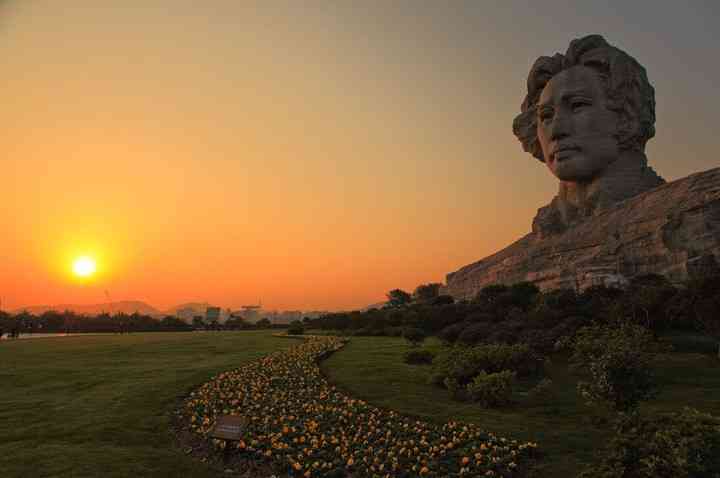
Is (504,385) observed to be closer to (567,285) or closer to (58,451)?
(58,451)

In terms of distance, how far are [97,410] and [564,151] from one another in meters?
27.1

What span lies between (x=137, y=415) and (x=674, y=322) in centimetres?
1575

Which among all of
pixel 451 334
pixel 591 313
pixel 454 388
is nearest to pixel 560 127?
pixel 591 313

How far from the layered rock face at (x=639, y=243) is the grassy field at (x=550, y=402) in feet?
22.8

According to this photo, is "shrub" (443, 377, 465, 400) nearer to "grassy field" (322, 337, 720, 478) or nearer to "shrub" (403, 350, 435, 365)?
"grassy field" (322, 337, 720, 478)

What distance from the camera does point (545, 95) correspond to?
29.9 m

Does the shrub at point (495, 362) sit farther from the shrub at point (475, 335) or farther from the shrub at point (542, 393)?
the shrub at point (475, 335)

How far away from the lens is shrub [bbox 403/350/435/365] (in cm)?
1616

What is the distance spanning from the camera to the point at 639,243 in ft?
72.8

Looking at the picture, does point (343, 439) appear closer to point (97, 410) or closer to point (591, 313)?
point (97, 410)

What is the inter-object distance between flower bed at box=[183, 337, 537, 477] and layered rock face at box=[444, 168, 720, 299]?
13724 mm

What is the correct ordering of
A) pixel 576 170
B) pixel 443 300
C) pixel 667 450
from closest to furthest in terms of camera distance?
pixel 667 450, pixel 576 170, pixel 443 300

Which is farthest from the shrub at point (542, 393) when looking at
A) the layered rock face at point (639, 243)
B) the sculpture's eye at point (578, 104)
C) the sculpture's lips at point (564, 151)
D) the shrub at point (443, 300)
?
the shrub at point (443, 300)

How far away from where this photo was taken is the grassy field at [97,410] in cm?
731
